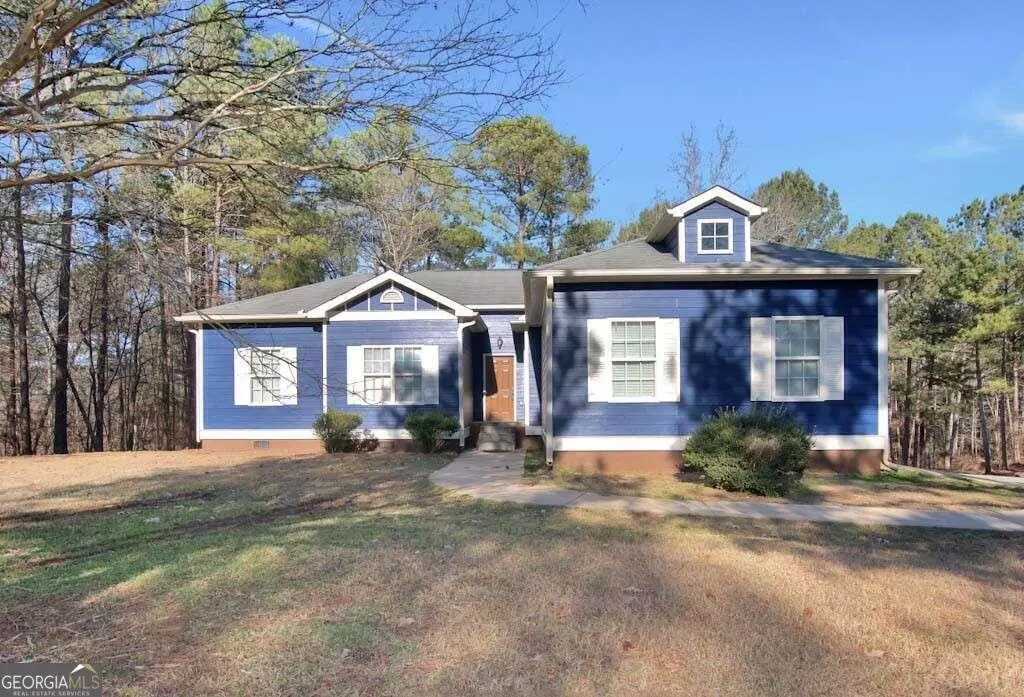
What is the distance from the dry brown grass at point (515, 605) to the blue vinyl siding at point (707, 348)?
3.62 metres

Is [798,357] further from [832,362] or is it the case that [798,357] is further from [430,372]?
[430,372]

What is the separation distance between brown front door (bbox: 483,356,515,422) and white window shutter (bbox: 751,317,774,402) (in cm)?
705

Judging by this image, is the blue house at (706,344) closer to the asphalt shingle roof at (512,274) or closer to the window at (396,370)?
the asphalt shingle roof at (512,274)

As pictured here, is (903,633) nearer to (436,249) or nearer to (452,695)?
(452,695)

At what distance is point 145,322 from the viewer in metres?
25.1

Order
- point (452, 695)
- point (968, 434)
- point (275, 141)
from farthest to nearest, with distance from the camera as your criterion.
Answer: point (968, 434)
point (275, 141)
point (452, 695)

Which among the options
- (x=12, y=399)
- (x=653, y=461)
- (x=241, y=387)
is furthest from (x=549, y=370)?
(x=12, y=399)

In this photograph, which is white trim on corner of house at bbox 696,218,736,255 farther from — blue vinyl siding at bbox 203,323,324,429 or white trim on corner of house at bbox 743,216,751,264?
blue vinyl siding at bbox 203,323,324,429

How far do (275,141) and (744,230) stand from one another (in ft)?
25.7

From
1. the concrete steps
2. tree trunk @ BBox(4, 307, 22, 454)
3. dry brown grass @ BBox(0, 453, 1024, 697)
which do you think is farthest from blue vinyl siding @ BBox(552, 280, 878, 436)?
tree trunk @ BBox(4, 307, 22, 454)

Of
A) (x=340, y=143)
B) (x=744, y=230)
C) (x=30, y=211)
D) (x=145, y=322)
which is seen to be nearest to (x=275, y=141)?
(x=340, y=143)

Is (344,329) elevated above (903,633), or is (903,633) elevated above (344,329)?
(344,329)

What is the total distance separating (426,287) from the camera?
15.0m

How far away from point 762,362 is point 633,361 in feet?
6.98
